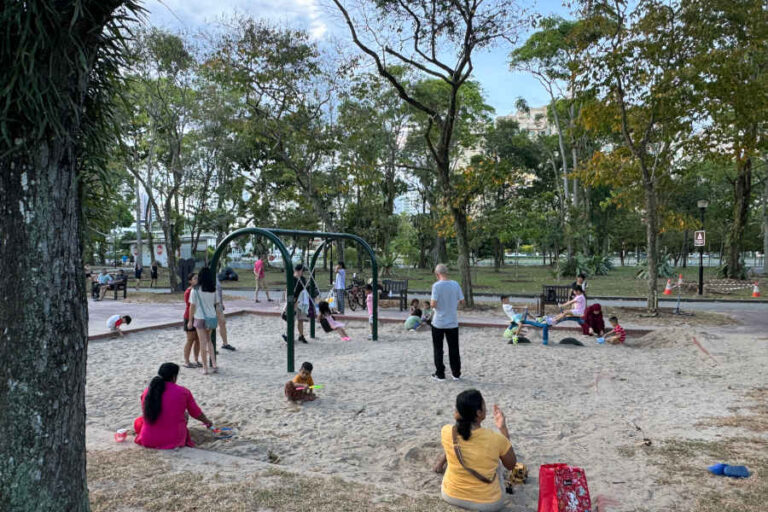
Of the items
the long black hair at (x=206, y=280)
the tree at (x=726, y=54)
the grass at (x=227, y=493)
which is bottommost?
the grass at (x=227, y=493)

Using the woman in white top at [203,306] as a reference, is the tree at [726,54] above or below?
above

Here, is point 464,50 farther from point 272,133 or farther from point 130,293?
point 130,293

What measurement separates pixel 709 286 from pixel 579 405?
21.0 m

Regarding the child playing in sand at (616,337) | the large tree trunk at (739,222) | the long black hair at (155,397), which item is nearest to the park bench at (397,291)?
the child playing in sand at (616,337)

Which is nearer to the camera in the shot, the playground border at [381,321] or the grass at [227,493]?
the grass at [227,493]

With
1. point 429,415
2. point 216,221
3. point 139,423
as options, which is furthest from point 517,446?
point 216,221

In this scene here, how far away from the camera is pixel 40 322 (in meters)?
2.82

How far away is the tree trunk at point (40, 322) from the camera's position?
277 centimetres

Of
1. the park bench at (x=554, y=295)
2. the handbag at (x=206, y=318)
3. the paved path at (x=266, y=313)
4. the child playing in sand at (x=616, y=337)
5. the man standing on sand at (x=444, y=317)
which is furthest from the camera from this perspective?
the park bench at (x=554, y=295)

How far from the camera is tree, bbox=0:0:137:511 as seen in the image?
2.66 meters

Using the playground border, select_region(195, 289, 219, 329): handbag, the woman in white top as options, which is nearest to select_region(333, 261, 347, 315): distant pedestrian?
the playground border

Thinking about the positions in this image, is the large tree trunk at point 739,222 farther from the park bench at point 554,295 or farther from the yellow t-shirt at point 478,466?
the yellow t-shirt at point 478,466

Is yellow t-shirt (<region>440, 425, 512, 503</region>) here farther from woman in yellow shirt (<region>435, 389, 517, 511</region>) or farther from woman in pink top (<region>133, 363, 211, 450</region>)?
woman in pink top (<region>133, 363, 211, 450</region>)

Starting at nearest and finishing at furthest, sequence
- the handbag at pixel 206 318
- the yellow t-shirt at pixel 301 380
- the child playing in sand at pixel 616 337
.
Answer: the yellow t-shirt at pixel 301 380 → the handbag at pixel 206 318 → the child playing in sand at pixel 616 337
